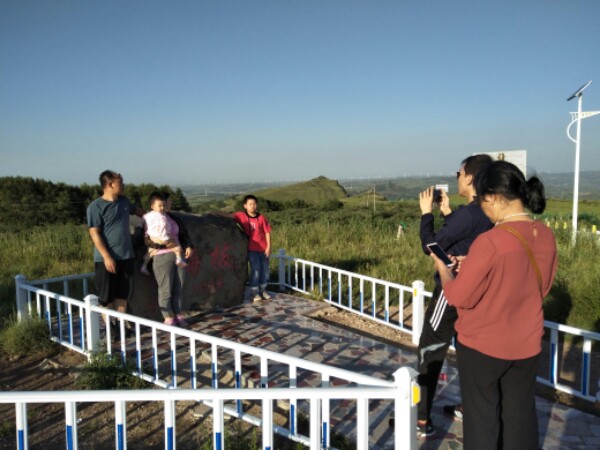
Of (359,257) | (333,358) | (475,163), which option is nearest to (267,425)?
(475,163)

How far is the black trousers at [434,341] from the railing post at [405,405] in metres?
0.90

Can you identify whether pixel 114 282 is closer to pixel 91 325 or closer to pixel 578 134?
pixel 91 325

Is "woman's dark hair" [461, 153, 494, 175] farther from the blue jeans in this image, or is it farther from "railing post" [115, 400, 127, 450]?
the blue jeans

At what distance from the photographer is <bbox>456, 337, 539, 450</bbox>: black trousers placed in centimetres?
229

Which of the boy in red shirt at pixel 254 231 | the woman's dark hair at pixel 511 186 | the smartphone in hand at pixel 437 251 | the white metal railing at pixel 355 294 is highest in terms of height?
the woman's dark hair at pixel 511 186

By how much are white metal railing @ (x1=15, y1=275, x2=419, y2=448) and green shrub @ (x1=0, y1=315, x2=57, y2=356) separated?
4.1 inches

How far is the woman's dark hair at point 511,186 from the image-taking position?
2242 millimetres

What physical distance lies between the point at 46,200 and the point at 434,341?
23.2 meters

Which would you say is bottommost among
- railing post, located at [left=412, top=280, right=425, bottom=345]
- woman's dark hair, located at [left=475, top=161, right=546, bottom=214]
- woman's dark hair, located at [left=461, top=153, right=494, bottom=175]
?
railing post, located at [left=412, top=280, right=425, bottom=345]

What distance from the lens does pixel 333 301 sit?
317 inches

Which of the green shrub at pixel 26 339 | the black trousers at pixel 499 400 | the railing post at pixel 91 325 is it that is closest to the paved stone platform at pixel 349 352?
the black trousers at pixel 499 400

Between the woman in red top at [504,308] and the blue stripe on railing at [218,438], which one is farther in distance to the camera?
the blue stripe on railing at [218,438]

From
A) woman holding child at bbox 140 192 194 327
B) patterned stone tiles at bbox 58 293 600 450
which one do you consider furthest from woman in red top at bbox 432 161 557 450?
woman holding child at bbox 140 192 194 327

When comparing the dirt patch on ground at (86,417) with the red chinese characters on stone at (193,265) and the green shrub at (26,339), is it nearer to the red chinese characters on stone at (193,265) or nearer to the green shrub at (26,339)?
the green shrub at (26,339)
